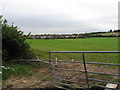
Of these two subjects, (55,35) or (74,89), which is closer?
(74,89)

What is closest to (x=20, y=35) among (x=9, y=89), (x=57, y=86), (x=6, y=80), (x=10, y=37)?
(x=10, y=37)

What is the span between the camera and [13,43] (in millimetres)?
8164

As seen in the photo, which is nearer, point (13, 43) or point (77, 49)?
point (13, 43)

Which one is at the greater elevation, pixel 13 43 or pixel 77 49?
pixel 13 43

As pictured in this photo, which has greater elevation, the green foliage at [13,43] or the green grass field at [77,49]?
the green foliage at [13,43]

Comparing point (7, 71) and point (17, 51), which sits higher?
point (17, 51)

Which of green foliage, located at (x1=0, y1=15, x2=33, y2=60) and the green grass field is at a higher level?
green foliage, located at (x1=0, y1=15, x2=33, y2=60)

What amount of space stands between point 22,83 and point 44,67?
7.34 ft

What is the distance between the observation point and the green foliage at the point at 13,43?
8023 millimetres

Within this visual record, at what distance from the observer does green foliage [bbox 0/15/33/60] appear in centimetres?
802

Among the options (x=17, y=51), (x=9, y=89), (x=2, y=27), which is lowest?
(x=9, y=89)

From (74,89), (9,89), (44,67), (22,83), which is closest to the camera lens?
(74,89)

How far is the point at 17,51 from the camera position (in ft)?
27.5

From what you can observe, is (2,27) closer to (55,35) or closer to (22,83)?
(22,83)
